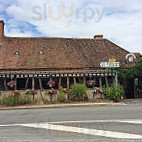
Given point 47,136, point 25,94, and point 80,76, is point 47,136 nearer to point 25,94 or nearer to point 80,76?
point 25,94

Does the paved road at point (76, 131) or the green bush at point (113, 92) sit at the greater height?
the green bush at point (113, 92)

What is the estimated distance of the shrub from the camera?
1042 centimetres

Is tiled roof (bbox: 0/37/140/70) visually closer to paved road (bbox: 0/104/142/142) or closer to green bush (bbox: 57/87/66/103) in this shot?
green bush (bbox: 57/87/66/103)

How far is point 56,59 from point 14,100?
5.72m

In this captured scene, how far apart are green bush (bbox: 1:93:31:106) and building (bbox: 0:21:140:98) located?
4.67ft

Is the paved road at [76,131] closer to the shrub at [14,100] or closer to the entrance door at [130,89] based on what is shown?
the shrub at [14,100]

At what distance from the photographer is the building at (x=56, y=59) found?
1225cm

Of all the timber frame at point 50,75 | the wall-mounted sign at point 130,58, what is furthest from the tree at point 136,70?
the wall-mounted sign at point 130,58

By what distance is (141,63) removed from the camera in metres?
13.0

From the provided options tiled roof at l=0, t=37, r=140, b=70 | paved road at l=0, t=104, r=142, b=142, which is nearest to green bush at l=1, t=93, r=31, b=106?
tiled roof at l=0, t=37, r=140, b=70

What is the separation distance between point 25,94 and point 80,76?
4188 millimetres

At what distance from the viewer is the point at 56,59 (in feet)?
48.6

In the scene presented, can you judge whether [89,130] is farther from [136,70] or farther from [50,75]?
[136,70]

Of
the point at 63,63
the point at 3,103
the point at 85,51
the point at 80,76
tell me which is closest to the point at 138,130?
the point at 80,76
